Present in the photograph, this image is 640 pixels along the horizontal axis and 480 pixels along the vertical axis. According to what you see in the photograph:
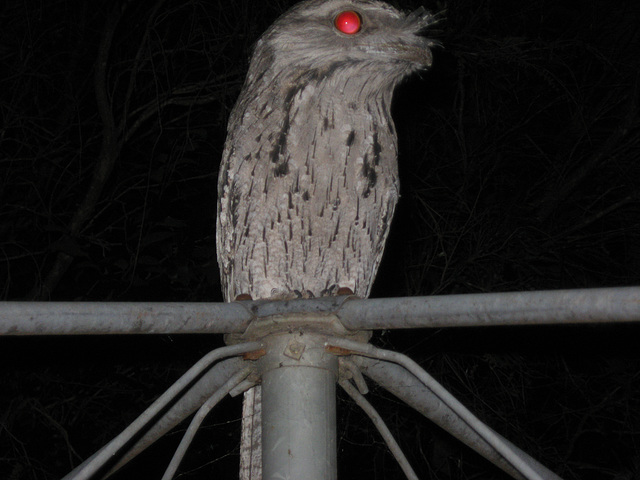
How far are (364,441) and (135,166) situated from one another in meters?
2.03

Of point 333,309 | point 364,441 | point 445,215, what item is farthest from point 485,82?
point 333,309

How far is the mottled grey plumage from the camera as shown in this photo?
1.95 m

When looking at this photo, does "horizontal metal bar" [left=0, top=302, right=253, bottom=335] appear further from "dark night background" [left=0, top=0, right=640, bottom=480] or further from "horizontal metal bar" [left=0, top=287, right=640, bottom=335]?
"dark night background" [left=0, top=0, right=640, bottom=480]

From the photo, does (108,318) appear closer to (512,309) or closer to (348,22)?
(512,309)

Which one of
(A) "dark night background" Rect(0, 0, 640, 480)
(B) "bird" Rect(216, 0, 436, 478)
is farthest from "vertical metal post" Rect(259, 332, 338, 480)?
(A) "dark night background" Rect(0, 0, 640, 480)

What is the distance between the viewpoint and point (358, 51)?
Result: 1.91 m

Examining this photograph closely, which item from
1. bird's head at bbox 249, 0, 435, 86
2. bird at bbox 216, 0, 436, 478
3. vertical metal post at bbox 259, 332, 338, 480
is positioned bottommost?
vertical metal post at bbox 259, 332, 338, 480

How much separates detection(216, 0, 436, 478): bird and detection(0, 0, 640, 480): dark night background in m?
1.25

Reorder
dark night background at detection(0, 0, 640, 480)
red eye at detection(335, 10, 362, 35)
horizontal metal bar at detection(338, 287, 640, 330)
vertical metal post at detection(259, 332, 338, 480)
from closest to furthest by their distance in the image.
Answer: horizontal metal bar at detection(338, 287, 640, 330)
vertical metal post at detection(259, 332, 338, 480)
red eye at detection(335, 10, 362, 35)
dark night background at detection(0, 0, 640, 480)

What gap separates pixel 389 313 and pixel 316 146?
1.02m

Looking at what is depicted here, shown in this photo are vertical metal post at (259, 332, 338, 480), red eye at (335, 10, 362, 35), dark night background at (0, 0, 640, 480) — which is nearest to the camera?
vertical metal post at (259, 332, 338, 480)

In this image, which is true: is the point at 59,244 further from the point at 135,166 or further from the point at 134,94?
the point at 134,94

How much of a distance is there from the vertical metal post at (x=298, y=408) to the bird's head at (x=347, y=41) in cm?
103

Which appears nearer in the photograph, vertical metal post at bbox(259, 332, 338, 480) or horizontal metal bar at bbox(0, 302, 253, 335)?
horizontal metal bar at bbox(0, 302, 253, 335)
